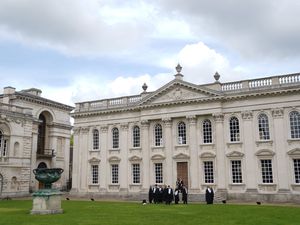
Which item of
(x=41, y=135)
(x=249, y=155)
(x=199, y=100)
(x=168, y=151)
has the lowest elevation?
(x=249, y=155)

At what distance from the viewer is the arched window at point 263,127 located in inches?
1258

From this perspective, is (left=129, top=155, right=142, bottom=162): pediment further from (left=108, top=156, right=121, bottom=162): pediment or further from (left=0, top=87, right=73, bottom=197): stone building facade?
(left=0, top=87, right=73, bottom=197): stone building facade

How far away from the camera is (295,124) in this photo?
30.8 metres

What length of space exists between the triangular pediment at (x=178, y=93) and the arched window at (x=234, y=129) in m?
2.80

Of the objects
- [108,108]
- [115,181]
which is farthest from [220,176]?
[108,108]

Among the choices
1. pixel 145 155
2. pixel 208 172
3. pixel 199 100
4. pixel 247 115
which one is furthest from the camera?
pixel 145 155

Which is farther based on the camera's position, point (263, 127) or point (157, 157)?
point (157, 157)

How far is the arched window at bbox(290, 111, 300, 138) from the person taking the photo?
30.7m

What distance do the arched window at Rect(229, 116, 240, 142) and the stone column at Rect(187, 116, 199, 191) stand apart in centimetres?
337

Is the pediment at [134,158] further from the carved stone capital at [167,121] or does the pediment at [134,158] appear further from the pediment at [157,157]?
the carved stone capital at [167,121]

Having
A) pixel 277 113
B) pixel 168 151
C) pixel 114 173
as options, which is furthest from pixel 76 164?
pixel 277 113

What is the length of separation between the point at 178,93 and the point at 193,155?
20.5 ft

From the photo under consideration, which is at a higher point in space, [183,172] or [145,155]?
[145,155]

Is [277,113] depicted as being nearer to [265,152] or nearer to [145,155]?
[265,152]
